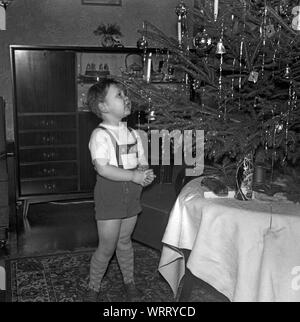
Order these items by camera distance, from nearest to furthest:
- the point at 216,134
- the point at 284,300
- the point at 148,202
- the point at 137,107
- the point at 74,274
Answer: the point at 284,300
the point at 216,134
the point at 137,107
the point at 74,274
the point at 148,202

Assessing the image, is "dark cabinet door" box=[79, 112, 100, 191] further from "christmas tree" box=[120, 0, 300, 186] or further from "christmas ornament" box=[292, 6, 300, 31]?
"christmas ornament" box=[292, 6, 300, 31]

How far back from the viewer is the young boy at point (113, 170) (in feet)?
6.27

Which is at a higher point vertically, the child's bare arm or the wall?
the wall

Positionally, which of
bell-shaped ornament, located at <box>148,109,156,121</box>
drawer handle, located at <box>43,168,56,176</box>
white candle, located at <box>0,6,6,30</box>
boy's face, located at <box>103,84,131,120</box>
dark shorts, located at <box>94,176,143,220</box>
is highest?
white candle, located at <box>0,6,6,30</box>

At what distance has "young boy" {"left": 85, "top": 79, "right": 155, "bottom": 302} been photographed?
1.91 m

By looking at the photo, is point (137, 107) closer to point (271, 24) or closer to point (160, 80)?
point (271, 24)

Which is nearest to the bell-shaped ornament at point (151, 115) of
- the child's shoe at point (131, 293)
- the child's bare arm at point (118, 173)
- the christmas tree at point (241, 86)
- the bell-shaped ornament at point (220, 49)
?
the christmas tree at point (241, 86)

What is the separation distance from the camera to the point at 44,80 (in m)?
3.50

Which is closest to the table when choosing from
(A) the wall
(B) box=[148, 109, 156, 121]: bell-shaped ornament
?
(B) box=[148, 109, 156, 121]: bell-shaped ornament

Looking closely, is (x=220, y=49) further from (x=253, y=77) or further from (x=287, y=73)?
(x=287, y=73)

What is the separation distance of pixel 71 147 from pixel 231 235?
239 cm

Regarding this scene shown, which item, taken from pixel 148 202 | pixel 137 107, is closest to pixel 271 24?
pixel 137 107

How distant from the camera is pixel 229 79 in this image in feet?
6.56

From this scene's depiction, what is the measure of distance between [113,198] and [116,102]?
1.41 ft
